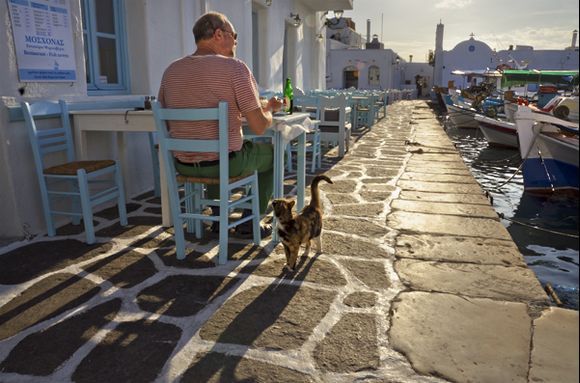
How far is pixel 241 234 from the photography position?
3.74 m

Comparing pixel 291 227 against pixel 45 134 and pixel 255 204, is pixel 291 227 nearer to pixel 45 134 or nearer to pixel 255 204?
pixel 255 204

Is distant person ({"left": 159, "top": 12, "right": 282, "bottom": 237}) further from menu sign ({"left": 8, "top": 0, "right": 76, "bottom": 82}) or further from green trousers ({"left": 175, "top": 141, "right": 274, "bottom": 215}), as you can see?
menu sign ({"left": 8, "top": 0, "right": 76, "bottom": 82})

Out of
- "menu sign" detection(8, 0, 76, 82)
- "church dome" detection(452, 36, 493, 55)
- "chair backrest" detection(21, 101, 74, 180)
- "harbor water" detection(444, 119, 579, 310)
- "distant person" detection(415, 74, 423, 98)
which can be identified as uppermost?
"church dome" detection(452, 36, 493, 55)

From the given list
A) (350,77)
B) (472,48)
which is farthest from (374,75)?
(472,48)

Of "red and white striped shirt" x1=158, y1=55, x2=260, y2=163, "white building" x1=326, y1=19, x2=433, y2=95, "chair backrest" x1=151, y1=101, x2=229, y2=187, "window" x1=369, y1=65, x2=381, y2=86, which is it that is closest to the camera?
"chair backrest" x1=151, y1=101, x2=229, y2=187

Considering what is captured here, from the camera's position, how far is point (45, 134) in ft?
12.3

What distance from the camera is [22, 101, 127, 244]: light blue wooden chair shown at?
3547mm

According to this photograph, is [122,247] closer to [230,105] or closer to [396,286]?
[230,105]

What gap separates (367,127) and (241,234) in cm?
1012

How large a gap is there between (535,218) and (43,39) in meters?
5.96

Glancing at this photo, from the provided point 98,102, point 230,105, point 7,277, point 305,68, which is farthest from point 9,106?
point 305,68

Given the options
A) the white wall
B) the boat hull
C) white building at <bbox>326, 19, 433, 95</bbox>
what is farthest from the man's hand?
the white wall

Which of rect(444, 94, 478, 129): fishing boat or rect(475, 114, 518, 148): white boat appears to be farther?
rect(444, 94, 478, 129): fishing boat

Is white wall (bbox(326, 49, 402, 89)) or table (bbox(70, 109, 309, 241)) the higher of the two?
white wall (bbox(326, 49, 402, 89))
